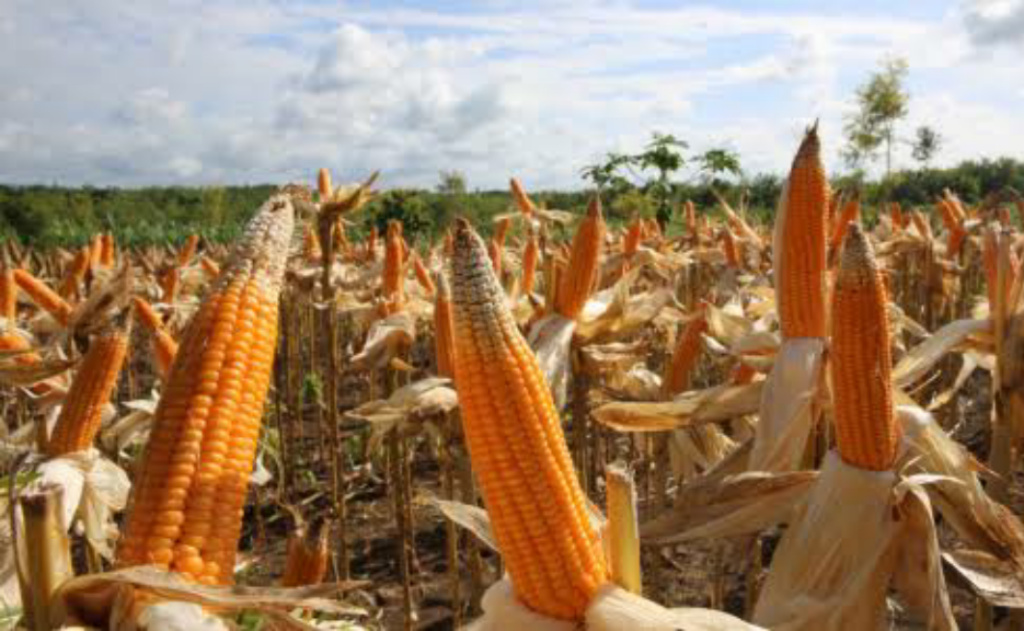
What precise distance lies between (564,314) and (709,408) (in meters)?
1.36

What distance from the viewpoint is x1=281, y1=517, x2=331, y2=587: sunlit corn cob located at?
156cm

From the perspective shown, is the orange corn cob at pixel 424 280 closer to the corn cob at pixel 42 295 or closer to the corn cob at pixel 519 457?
the corn cob at pixel 42 295

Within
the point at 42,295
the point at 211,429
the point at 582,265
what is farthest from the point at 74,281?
the point at 211,429

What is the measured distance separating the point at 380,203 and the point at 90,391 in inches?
851

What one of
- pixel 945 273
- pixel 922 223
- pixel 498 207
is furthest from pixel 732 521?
pixel 498 207

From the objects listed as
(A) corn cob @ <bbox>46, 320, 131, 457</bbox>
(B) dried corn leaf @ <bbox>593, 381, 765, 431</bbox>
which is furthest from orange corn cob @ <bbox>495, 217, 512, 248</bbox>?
(A) corn cob @ <bbox>46, 320, 131, 457</bbox>

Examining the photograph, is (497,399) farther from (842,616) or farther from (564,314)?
(564,314)

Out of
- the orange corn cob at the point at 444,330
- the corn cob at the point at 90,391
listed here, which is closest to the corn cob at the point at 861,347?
the corn cob at the point at 90,391

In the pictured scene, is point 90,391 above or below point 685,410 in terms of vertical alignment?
above

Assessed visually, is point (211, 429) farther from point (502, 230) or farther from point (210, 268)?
point (210, 268)

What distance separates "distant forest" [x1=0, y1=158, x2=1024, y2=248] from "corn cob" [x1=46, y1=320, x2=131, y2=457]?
1008 millimetres

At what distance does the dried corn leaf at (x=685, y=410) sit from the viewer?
9.32 ft

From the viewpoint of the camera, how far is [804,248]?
2816 millimetres

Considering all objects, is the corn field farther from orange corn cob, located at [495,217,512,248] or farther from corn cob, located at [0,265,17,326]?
orange corn cob, located at [495,217,512,248]
